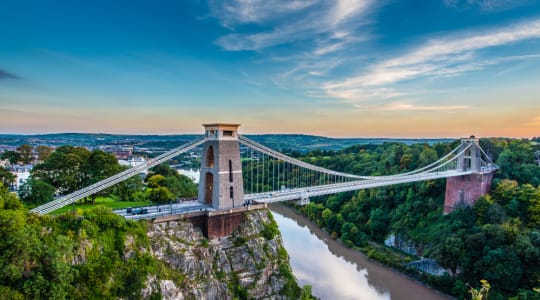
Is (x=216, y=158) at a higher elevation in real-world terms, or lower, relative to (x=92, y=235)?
higher

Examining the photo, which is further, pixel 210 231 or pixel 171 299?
pixel 210 231

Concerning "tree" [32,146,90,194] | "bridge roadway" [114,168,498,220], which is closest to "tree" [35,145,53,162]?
"tree" [32,146,90,194]

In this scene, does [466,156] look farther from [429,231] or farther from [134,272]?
[134,272]

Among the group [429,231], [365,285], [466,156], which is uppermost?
[466,156]

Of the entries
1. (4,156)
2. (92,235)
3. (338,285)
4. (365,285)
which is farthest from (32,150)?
(365,285)

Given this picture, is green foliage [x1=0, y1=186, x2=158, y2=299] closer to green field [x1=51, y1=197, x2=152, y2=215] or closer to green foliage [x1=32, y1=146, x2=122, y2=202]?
green field [x1=51, y1=197, x2=152, y2=215]

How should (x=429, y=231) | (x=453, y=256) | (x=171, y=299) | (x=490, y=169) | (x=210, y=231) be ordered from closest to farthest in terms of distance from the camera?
1. (x=171, y=299)
2. (x=210, y=231)
3. (x=453, y=256)
4. (x=429, y=231)
5. (x=490, y=169)

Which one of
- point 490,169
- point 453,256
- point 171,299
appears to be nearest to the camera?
point 171,299
